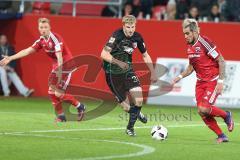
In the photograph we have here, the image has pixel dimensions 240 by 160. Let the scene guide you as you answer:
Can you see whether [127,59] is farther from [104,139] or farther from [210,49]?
[210,49]

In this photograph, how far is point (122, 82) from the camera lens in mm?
15484

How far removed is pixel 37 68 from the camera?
24.5 metres

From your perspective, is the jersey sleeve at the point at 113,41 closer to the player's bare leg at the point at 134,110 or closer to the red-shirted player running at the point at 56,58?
the player's bare leg at the point at 134,110

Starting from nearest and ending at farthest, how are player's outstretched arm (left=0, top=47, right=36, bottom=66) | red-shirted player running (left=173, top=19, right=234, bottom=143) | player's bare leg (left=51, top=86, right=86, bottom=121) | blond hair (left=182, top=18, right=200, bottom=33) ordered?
blond hair (left=182, top=18, right=200, bottom=33) → red-shirted player running (left=173, top=19, right=234, bottom=143) → player's outstretched arm (left=0, top=47, right=36, bottom=66) → player's bare leg (left=51, top=86, right=86, bottom=121)

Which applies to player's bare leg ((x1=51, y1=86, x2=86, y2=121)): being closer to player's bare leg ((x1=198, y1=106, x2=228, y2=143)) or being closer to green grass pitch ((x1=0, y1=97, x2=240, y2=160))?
green grass pitch ((x1=0, y1=97, x2=240, y2=160))

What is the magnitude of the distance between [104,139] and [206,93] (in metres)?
1.93

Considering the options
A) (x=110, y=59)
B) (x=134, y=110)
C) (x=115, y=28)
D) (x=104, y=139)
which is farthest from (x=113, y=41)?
(x=115, y=28)

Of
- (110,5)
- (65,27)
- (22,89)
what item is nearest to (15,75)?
(22,89)

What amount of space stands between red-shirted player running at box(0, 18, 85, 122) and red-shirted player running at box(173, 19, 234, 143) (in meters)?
3.83

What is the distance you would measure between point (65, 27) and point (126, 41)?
9.56 metres

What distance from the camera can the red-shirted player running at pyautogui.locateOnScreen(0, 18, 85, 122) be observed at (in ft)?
54.4

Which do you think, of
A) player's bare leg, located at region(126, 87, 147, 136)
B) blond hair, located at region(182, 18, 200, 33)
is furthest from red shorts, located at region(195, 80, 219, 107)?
player's bare leg, located at region(126, 87, 147, 136)

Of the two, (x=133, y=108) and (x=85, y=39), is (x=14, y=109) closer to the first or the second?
(x=85, y=39)

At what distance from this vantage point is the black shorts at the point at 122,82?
595 inches
